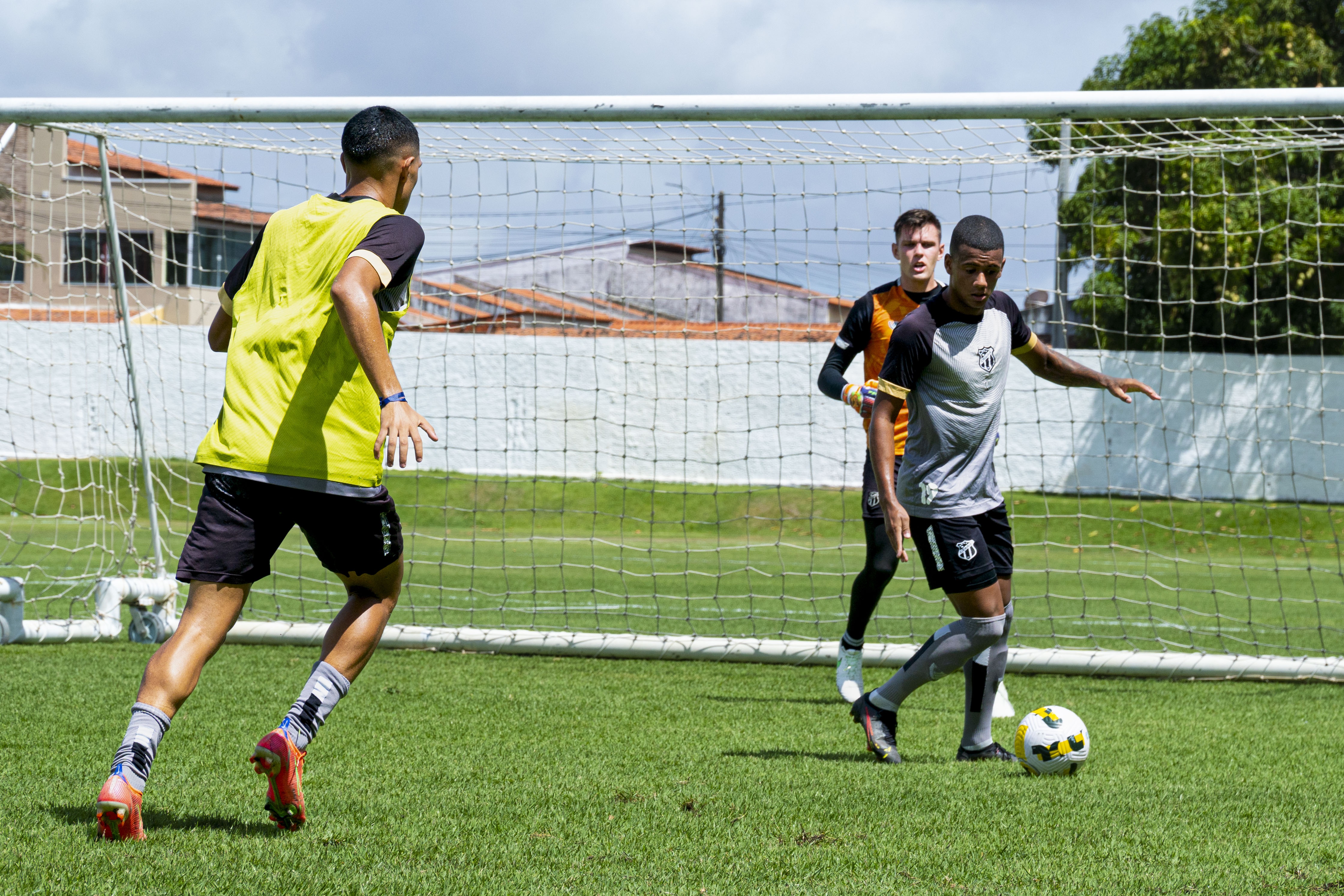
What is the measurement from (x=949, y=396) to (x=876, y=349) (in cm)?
166

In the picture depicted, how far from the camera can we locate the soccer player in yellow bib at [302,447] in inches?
117

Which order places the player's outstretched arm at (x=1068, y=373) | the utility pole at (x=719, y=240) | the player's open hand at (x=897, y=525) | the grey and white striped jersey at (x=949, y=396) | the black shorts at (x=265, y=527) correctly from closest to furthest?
the black shorts at (x=265, y=527)
the player's open hand at (x=897, y=525)
the grey and white striped jersey at (x=949, y=396)
the player's outstretched arm at (x=1068, y=373)
the utility pole at (x=719, y=240)

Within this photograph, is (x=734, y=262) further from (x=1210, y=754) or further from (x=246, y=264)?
(x=246, y=264)

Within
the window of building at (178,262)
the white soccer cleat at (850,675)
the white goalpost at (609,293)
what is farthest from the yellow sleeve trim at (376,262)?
the window of building at (178,262)

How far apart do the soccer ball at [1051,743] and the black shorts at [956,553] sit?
474 mm

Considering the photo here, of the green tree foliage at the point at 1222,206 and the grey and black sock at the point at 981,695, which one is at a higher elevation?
the green tree foliage at the point at 1222,206

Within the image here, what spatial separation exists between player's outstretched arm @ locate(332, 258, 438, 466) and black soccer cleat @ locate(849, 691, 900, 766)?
2120mm

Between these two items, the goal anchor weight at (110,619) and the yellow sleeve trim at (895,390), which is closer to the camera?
the yellow sleeve trim at (895,390)

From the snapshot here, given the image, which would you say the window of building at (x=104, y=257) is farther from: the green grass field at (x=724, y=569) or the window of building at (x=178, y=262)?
the green grass field at (x=724, y=569)

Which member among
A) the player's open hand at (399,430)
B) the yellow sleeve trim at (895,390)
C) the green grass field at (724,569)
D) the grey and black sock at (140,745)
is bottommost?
the green grass field at (724,569)

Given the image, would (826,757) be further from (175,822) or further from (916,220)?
(916,220)

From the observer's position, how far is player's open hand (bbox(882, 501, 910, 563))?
4.05m

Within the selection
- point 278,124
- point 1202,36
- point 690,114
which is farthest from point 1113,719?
point 1202,36

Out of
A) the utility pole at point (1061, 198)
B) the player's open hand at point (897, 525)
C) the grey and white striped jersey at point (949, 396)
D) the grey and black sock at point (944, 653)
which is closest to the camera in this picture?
the player's open hand at point (897, 525)
